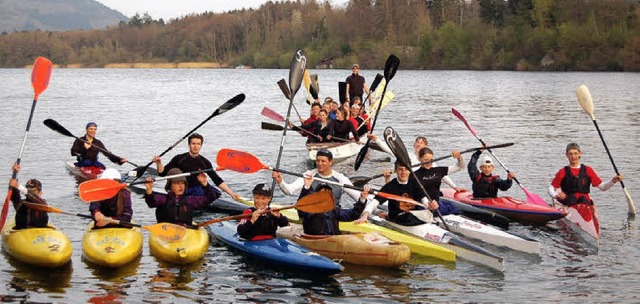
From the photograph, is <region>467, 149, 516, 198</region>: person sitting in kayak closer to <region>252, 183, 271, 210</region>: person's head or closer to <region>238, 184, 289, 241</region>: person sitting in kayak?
<region>238, 184, 289, 241</region>: person sitting in kayak

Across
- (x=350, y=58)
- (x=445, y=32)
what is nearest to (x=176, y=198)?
(x=445, y=32)

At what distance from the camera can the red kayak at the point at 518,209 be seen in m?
14.1

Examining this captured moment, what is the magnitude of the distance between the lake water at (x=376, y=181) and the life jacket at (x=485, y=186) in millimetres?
838

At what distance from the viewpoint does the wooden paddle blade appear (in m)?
11.4

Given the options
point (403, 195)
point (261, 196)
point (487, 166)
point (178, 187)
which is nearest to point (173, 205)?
point (178, 187)

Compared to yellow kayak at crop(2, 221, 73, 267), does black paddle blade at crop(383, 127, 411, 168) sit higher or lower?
higher

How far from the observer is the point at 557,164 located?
22484mm

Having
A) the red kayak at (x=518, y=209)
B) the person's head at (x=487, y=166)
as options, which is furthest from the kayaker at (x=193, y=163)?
the person's head at (x=487, y=166)

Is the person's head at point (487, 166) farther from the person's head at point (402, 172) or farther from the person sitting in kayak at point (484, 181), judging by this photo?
the person's head at point (402, 172)

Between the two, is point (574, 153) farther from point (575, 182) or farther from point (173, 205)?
point (173, 205)

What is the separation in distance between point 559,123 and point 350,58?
8906cm

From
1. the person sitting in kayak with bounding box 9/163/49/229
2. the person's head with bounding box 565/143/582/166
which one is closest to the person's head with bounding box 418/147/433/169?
the person's head with bounding box 565/143/582/166

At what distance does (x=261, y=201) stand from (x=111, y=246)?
2.05 metres

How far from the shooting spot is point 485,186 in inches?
583
